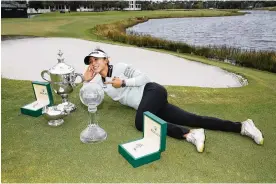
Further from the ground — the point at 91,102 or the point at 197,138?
the point at 91,102

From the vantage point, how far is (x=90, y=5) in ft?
182

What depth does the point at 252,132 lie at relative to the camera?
2.81 m

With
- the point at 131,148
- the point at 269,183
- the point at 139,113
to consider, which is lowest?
the point at 269,183

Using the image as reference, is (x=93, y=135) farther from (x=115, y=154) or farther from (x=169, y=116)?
(x=169, y=116)

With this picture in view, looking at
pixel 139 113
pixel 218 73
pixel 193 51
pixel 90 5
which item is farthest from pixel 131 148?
pixel 90 5

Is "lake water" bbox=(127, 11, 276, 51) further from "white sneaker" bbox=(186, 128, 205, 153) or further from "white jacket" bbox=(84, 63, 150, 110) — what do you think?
"white sneaker" bbox=(186, 128, 205, 153)

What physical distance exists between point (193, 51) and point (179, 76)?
486 centimetres

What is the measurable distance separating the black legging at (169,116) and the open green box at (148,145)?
13.2 inches

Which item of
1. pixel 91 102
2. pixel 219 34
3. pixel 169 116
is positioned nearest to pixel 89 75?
pixel 91 102

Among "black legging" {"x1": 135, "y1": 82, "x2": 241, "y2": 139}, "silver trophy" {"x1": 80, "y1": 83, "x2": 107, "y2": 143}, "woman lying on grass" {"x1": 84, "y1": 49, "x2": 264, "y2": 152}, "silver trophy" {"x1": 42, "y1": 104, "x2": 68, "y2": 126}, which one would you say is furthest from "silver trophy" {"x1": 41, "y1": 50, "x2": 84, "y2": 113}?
"black legging" {"x1": 135, "y1": 82, "x2": 241, "y2": 139}

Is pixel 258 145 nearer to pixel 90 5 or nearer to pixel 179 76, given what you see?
pixel 179 76

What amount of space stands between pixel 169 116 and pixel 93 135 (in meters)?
0.93

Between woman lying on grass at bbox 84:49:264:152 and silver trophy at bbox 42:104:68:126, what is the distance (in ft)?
1.61

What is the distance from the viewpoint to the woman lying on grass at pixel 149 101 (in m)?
2.79
